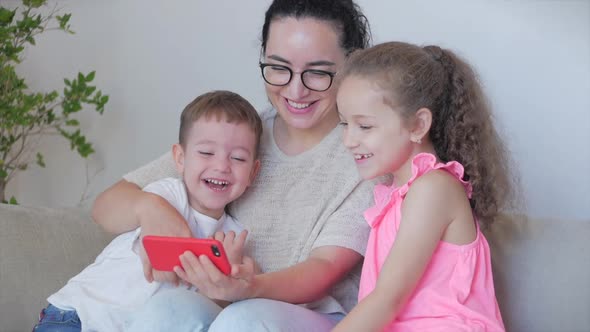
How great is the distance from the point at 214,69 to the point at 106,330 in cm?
127

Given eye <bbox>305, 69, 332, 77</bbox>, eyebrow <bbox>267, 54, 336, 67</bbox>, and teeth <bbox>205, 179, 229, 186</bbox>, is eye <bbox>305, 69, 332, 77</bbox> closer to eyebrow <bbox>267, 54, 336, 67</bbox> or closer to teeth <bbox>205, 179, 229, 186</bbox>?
eyebrow <bbox>267, 54, 336, 67</bbox>

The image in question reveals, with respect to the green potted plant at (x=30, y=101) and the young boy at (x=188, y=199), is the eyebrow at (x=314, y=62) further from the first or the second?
the green potted plant at (x=30, y=101)

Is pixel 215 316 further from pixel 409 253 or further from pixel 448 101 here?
pixel 448 101

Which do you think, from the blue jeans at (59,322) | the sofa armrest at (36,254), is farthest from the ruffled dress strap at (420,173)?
the sofa armrest at (36,254)

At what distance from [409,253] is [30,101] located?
162 centimetres

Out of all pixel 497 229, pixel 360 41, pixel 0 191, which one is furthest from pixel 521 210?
pixel 0 191

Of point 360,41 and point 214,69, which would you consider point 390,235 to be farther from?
point 214,69

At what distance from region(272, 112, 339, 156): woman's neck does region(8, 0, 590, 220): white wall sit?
1.91ft

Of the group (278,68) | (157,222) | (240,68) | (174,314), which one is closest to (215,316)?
(174,314)

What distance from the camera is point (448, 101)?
155 centimetres

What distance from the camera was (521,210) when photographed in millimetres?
1857

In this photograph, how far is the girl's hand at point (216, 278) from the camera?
1.41 m

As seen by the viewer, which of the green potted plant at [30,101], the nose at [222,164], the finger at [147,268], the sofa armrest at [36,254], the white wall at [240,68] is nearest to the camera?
the finger at [147,268]

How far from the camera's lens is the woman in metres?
1.63
